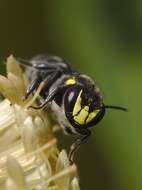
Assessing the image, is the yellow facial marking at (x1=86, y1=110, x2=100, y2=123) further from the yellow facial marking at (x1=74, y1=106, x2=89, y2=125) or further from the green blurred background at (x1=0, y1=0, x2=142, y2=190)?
the green blurred background at (x1=0, y1=0, x2=142, y2=190)

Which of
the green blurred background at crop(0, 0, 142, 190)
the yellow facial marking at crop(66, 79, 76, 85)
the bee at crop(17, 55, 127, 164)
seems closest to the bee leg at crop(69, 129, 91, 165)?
the bee at crop(17, 55, 127, 164)

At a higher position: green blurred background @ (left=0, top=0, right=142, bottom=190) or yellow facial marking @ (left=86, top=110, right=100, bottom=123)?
yellow facial marking @ (left=86, top=110, right=100, bottom=123)

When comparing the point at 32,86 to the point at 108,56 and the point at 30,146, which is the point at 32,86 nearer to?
the point at 30,146

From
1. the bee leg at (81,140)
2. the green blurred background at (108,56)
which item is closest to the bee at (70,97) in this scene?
the bee leg at (81,140)

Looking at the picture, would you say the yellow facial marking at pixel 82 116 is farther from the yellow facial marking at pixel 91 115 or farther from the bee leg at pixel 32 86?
the bee leg at pixel 32 86

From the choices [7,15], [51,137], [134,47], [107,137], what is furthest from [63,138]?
[51,137]

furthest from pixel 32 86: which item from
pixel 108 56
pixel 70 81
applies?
pixel 108 56
